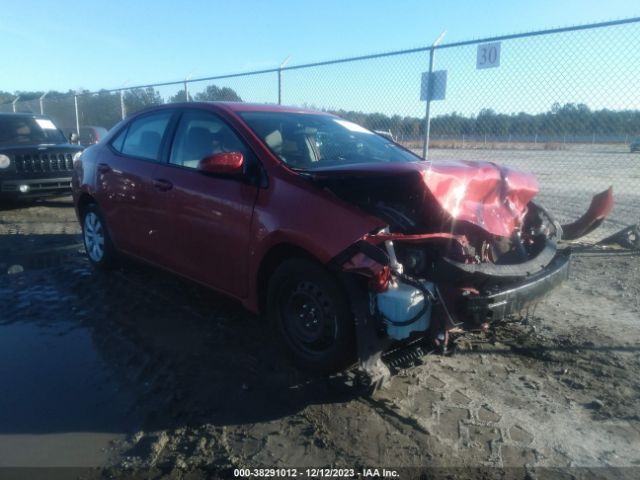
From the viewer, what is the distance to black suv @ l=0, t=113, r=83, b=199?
875cm

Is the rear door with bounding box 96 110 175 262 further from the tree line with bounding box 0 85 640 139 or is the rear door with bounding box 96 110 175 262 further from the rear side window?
the tree line with bounding box 0 85 640 139

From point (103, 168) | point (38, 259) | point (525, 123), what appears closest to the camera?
point (103, 168)

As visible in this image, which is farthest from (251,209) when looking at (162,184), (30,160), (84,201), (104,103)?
(104,103)

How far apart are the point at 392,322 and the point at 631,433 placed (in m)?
1.45

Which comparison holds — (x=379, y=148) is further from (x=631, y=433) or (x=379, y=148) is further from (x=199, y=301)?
(x=631, y=433)

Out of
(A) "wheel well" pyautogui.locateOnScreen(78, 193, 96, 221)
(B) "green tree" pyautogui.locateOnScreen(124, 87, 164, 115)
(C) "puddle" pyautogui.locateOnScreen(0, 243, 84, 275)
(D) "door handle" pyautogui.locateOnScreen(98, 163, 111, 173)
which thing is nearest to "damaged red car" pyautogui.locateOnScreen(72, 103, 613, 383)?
(D) "door handle" pyautogui.locateOnScreen(98, 163, 111, 173)

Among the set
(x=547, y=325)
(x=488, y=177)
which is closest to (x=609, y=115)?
(x=547, y=325)

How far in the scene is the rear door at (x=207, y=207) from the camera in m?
3.60

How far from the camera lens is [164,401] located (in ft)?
10.1

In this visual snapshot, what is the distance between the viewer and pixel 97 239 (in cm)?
551

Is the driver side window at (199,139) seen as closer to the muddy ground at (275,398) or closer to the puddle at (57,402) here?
the muddy ground at (275,398)

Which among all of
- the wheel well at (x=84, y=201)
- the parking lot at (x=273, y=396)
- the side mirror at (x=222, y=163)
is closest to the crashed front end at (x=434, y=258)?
the parking lot at (x=273, y=396)

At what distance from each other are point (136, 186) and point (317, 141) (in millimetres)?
1717

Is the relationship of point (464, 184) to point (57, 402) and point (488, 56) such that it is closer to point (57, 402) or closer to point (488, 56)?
point (57, 402)
